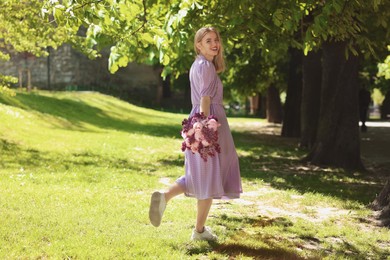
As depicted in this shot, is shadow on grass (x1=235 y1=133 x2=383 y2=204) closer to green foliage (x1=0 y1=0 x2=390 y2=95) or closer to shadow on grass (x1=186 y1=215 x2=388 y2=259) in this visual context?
green foliage (x1=0 y1=0 x2=390 y2=95)

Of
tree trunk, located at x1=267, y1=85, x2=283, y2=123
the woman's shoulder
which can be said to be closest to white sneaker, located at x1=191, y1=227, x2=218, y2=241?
the woman's shoulder

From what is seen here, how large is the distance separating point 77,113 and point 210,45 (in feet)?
67.3

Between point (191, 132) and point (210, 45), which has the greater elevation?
point (210, 45)

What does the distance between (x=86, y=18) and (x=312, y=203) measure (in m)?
4.72

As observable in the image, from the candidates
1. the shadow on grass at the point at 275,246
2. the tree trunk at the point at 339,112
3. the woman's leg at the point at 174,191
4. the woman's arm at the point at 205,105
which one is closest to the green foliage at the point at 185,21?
the woman's arm at the point at 205,105

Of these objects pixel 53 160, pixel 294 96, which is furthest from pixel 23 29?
pixel 294 96

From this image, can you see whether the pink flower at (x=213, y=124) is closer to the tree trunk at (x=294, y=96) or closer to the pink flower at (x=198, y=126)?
the pink flower at (x=198, y=126)

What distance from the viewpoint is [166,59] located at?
20.5 ft

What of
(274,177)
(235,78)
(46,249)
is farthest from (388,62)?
(235,78)

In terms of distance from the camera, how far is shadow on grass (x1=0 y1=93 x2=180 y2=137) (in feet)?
71.9

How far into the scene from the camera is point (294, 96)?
21.5m

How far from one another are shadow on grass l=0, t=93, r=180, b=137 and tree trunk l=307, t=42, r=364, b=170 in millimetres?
9513

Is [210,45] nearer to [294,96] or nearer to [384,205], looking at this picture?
[384,205]

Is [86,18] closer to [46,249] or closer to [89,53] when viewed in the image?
[46,249]
